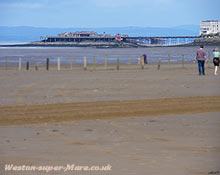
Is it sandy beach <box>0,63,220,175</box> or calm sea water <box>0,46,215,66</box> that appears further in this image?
calm sea water <box>0,46,215,66</box>

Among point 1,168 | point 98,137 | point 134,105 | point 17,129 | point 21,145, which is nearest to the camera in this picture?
point 1,168

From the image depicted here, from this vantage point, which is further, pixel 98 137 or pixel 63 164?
pixel 98 137

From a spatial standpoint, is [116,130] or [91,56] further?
[91,56]

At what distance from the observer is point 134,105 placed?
16172mm

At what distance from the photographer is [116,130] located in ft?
38.7

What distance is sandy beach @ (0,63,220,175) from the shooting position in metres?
8.66

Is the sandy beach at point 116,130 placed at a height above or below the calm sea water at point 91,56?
above

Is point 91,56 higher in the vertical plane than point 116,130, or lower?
lower

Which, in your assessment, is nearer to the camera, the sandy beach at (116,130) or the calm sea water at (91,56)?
the sandy beach at (116,130)

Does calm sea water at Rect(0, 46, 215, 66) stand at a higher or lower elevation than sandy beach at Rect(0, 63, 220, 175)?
lower

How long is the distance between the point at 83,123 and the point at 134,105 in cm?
354

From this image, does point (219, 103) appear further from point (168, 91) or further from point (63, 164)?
point (63, 164)

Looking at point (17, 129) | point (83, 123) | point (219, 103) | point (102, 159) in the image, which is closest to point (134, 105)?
point (219, 103)

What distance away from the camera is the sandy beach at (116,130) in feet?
28.4
